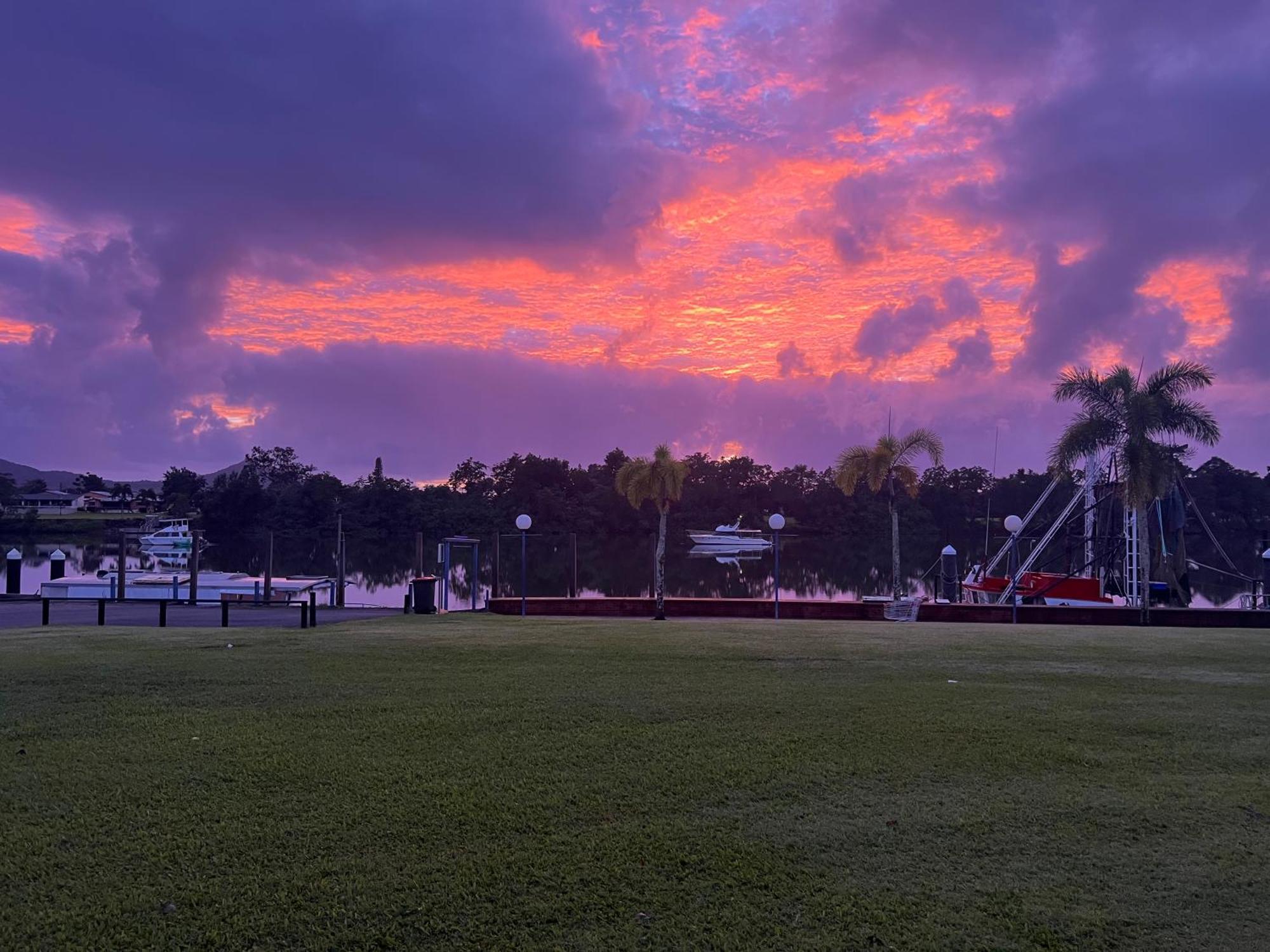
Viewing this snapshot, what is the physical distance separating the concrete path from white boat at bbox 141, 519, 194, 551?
3871 cm

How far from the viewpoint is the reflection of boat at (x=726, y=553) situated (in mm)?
81375

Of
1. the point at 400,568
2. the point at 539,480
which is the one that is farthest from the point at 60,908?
the point at 539,480

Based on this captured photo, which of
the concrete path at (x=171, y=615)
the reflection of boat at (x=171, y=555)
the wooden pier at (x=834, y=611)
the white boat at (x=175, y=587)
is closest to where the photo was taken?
the concrete path at (x=171, y=615)

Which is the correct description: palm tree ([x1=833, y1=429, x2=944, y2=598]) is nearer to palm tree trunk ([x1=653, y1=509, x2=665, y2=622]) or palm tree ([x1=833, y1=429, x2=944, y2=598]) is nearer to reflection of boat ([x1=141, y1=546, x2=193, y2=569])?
palm tree trunk ([x1=653, y1=509, x2=665, y2=622])

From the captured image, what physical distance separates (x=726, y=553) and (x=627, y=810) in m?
80.6

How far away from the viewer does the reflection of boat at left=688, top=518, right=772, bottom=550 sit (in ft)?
279

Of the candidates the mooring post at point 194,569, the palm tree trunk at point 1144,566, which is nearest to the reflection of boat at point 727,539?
the mooring post at point 194,569

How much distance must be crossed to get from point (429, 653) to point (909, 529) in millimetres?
78304

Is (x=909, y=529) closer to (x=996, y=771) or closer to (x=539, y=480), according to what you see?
(x=539, y=480)

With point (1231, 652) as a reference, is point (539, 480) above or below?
above

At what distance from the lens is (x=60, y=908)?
12.5 feet

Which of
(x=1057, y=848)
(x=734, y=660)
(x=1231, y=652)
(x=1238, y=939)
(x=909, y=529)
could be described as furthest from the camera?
(x=909, y=529)

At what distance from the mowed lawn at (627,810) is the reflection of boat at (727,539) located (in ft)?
241

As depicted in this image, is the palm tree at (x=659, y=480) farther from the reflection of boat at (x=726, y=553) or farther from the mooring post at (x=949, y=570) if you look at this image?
the reflection of boat at (x=726, y=553)
